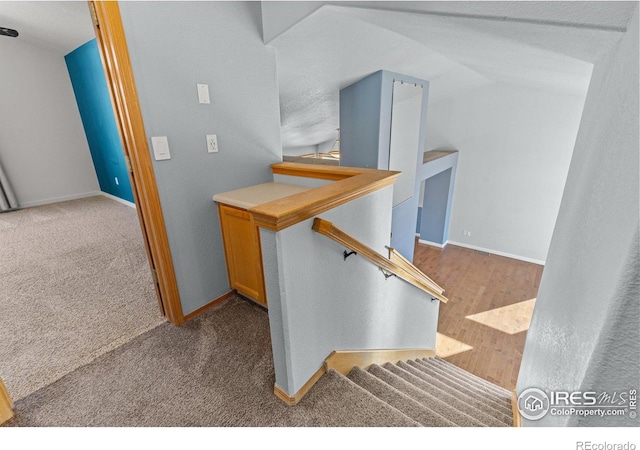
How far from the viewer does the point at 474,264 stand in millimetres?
5641

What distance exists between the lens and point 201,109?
172 centimetres

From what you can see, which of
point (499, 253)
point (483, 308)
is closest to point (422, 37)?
point (483, 308)

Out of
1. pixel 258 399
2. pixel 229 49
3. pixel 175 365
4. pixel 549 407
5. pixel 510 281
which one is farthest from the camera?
pixel 510 281

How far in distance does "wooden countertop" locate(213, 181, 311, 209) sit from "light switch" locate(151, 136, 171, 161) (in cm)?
39

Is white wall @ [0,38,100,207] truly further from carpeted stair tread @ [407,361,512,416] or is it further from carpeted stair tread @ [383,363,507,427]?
carpeted stair tread @ [407,361,512,416]

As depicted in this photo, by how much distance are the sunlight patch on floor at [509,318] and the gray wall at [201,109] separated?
3.90 meters

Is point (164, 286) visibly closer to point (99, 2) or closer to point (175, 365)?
point (175, 365)

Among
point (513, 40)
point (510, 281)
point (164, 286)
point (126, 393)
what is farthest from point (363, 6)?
point (510, 281)

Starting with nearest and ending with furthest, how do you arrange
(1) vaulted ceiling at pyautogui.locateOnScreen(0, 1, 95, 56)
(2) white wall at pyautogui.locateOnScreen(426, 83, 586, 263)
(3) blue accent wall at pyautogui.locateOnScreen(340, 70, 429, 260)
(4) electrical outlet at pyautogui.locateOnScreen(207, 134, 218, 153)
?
(4) electrical outlet at pyautogui.locateOnScreen(207, 134, 218, 153) < (1) vaulted ceiling at pyautogui.locateOnScreen(0, 1, 95, 56) < (3) blue accent wall at pyautogui.locateOnScreen(340, 70, 429, 260) < (2) white wall at pyautogui.locateOnScreen(426, 83, 586, 263)

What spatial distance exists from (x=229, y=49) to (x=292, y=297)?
1.63 meters

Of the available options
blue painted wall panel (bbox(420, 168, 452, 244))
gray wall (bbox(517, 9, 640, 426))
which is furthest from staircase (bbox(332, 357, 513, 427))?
blue painted wall panel (bbox(420, 168, 452, 244))

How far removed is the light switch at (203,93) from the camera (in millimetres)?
1696

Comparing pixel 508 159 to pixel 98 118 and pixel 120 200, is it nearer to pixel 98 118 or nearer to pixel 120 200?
pixel 120 200
